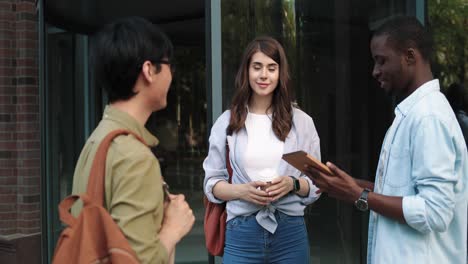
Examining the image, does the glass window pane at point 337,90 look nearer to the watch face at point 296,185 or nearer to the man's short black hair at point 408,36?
the watch face at point 296,185

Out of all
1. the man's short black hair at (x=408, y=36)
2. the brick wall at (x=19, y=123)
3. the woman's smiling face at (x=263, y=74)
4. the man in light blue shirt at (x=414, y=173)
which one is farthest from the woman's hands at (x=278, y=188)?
the brick wall at (x=19, y=123)

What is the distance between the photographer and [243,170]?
10.3 feet

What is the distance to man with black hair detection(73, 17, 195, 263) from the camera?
162 cm

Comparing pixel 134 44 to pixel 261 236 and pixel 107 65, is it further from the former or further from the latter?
pixel 261 236

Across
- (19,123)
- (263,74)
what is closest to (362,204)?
(263,74)

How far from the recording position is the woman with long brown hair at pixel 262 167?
3029 millimetres

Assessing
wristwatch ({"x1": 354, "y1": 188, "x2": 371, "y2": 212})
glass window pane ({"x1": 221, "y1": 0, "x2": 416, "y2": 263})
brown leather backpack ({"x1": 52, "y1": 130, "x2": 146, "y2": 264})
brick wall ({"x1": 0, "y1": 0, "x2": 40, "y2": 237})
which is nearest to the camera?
brown leather backpack ({"x1": 52, "y1": 130, "x2": 146, "y2": 264})

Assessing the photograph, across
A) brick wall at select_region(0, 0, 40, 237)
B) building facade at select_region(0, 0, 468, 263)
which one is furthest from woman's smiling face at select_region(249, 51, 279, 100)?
brick wall at select_region(0, 0, 40, 237)

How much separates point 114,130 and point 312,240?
372 cm

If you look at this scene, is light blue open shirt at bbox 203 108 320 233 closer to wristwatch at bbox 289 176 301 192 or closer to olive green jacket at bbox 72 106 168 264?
wristwatch at bbox 289 176 301 192

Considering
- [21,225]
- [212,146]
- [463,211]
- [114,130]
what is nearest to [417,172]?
[463,211]

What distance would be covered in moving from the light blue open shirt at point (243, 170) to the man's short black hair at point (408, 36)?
39.9 inches

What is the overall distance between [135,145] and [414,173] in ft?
3.31

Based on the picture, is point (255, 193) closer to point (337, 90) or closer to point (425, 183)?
point (425, 183)
